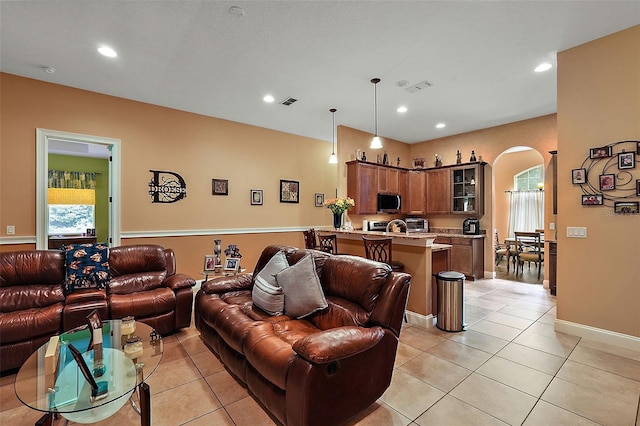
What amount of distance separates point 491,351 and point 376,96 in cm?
362

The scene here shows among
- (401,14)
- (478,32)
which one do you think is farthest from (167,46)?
(478,32)

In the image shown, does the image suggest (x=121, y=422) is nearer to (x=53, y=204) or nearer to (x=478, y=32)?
(x=478, y=32)

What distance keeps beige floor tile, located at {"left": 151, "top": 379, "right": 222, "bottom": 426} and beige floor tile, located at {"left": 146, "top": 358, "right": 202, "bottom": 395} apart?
0.07 metres

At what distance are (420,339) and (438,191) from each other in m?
4.30

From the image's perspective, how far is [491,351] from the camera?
113 inches

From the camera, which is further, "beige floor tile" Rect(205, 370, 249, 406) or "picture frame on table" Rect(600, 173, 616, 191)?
"picture frame on table" Rect(600, 173, 616, 191)

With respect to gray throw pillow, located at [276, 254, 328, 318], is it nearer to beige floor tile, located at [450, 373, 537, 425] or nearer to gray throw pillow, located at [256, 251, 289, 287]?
gray throw pillow, located at [256, 251, 289, 287]

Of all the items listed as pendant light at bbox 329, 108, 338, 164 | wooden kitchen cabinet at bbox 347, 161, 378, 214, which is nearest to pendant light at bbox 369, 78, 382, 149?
pendant light at bbox 329, 108, 338, 164

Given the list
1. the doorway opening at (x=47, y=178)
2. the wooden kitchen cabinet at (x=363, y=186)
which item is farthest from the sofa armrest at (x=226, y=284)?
the wooden kitchen cabinet at (x=363, y=186)

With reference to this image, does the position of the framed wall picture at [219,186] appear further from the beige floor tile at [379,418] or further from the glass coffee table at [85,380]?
the beige floor tile at [379,418]

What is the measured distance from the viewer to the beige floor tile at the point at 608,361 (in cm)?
248

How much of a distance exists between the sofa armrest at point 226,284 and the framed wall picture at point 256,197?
101 inches

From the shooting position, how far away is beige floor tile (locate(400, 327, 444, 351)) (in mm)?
3002

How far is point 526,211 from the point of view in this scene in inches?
332
